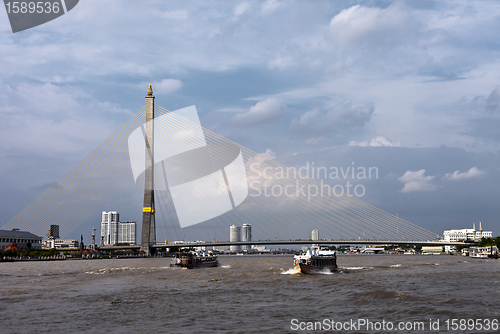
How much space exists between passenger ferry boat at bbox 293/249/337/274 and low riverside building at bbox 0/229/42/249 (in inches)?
3765

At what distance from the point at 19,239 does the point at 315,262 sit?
10460 centimetres

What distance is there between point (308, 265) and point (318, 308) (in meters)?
22.9

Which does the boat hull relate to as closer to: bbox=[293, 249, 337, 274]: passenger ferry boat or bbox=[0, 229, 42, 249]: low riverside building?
bbox=[293, 249, 337, 274]: passenger ferry boat

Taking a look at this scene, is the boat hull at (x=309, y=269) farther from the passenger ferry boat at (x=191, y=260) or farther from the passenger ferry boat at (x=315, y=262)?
the passenger ferry boat at (x=191, y=260)

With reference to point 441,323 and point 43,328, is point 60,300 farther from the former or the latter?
point 441,323

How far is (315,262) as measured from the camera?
142 ft

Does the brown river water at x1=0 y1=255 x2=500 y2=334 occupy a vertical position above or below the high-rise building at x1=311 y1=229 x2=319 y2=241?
below

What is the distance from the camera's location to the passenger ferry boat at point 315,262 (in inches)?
1651

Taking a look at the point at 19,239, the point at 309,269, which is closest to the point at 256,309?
the point at 309,269

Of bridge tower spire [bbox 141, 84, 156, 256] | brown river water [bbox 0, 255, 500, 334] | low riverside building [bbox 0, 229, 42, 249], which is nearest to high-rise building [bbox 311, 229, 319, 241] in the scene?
bridge tower spire [bbox 141, 84, 156, 256]

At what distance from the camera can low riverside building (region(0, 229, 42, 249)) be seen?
111375mm

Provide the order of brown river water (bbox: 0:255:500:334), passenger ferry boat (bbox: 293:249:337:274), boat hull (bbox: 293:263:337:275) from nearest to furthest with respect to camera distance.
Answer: brown river water (bbox: 0:255:500:334), boat hull (bbox: 293:263:337:275), passenger ferry boat (bbox: 293:249:337:274)

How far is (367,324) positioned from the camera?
15898 mm

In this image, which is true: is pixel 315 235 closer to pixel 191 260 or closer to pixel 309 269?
pixel 191 260
